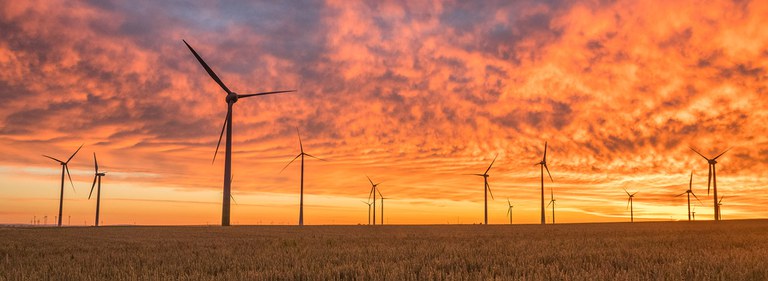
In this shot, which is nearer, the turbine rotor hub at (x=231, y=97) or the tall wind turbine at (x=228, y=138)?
the tall wind turbine at (x=228, y=138)

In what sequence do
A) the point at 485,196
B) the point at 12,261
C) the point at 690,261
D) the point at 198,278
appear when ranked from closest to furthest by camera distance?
1. the point at 198,278
2. the point at 690,261
3. the point at 12,261
4. the point at 485,196

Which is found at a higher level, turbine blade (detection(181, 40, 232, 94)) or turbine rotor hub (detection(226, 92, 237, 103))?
turbine blade (detection(181, 40, 232, 94))

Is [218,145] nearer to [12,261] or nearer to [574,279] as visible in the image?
[12,261]

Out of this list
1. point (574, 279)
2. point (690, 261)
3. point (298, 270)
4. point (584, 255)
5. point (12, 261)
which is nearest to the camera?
point (574, 279)

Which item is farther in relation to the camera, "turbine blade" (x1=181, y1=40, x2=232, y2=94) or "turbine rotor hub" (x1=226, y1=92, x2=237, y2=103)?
"turbine rotor hub" (x1=226, y1=92, x2=237, y2=103)

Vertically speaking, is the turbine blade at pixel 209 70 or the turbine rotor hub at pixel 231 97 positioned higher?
the turbine blade at pixel 209 70

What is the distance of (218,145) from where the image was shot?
3068 inches

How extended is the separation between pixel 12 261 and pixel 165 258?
474 centimetres

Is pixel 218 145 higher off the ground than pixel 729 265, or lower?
higher

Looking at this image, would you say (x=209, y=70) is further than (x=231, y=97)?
No

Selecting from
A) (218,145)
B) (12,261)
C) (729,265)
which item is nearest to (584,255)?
(729,265)

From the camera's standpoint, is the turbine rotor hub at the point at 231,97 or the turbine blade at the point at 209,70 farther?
the turbine rotor hub at the point at 231,97

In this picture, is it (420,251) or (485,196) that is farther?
(485,196)

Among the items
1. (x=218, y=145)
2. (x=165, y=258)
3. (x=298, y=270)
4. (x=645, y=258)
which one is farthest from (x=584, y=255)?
(x=218, y=145)
